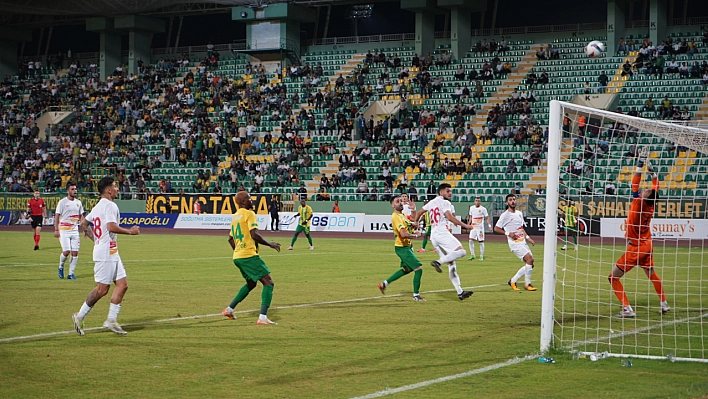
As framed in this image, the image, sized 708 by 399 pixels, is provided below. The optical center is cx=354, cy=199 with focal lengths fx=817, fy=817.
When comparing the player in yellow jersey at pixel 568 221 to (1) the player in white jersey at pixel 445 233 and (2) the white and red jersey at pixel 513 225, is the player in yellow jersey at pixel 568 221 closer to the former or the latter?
(2) the white and red jersey at pixel 513 225

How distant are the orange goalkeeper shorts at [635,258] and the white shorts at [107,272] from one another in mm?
7554

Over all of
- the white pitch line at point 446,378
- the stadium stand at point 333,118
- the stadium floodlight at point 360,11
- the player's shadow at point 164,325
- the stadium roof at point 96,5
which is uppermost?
the stadium floodlight at point 360,11

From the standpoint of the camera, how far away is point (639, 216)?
1283 cm

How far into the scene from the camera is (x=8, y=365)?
8.97 m

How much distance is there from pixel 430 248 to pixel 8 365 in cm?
2317

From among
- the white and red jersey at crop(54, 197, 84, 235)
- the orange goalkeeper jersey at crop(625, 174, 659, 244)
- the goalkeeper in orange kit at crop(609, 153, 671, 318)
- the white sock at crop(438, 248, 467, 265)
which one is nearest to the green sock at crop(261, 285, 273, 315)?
the white sock at crop(438, 248, 467, 265)

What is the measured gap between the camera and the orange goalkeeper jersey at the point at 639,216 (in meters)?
12.7

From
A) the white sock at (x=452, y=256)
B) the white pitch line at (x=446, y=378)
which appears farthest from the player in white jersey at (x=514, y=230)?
the white pitch line at (x=446, y=378)

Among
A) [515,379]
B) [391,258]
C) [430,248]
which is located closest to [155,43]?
[430,248]

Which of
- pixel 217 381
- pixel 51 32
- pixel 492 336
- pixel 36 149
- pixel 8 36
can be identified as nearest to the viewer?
pixel 217 381

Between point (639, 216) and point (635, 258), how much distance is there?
667 millimetres

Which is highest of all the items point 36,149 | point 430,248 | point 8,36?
point 8,36

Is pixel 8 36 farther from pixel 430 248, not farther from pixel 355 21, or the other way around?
pixel 430 248

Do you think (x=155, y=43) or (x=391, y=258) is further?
(x=155, y=43)
